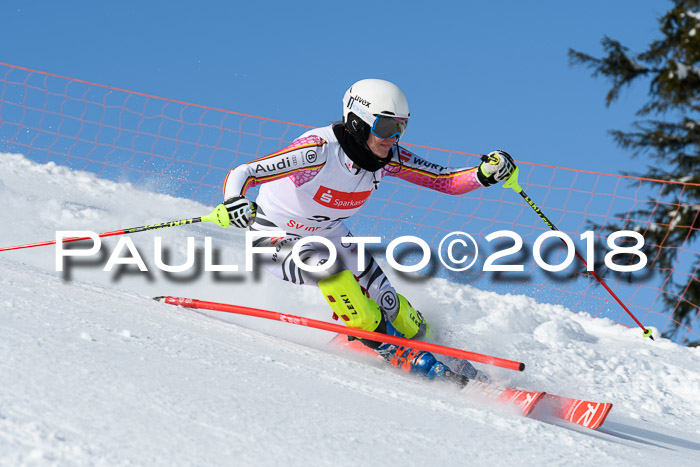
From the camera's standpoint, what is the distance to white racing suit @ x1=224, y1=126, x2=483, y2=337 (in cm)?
377

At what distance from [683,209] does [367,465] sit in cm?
1154

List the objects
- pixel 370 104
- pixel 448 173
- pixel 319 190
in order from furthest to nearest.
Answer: pixel 448 173
pixel 319 190
pixel 370 104

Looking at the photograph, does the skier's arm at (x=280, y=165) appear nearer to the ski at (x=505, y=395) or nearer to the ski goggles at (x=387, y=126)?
the ski goggles at (x=387, y=126)

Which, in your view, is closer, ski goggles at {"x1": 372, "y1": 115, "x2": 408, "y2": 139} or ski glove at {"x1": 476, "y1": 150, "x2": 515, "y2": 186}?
ski goggles at {"x1": 372, "y1": 115, "x2": 408, "y2": 139}

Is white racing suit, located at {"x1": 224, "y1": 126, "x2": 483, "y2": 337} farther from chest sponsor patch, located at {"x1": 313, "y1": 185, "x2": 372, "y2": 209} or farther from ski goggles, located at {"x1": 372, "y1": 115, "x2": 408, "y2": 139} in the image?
ski goggles, located at {"x1": 372, "y1": 115, "x2": 408, "y2": 139}

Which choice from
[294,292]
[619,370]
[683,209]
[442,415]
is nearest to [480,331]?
[619,370]

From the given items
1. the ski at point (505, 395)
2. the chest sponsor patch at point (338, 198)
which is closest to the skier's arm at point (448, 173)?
the chest sponsor patch at point (338, 198)

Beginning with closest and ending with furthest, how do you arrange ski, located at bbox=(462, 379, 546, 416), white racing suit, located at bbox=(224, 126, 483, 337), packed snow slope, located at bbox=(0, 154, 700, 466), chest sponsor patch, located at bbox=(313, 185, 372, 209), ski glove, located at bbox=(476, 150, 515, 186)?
packed snow slope, located at bbox=(0, 154, 700, 466) → ski, located at bbox=(462, 379, 546, 416) → white racing suit, located at bbox=(224, 126, 483, 337) → chest sponsor patch, located at bbox=(313, 185, 372, 209) → ski glove, located at bbox=(476, 150, 515, 186)

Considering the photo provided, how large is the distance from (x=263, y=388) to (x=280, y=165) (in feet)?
5.10

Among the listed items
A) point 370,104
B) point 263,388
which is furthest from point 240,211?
point 263,388

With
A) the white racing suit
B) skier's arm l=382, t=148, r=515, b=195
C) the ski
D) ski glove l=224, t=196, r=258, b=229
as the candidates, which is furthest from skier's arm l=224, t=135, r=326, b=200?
the ski

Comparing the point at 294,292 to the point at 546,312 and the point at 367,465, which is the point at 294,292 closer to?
the point at 546,312

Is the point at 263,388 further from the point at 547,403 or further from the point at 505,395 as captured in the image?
the point at 547,403

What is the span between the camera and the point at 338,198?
4.03m
